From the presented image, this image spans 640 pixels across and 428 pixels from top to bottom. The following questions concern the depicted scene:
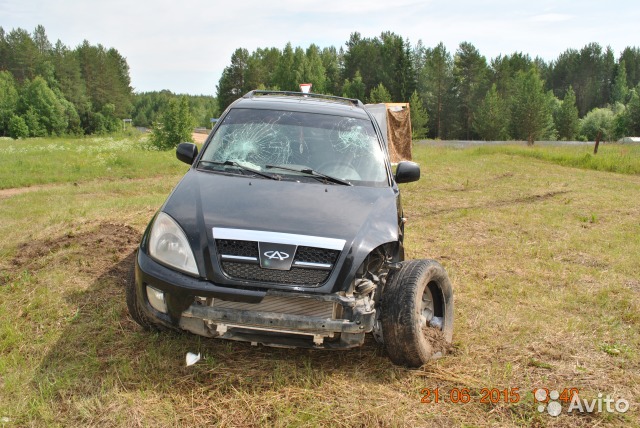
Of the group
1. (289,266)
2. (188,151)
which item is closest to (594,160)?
(188,151)

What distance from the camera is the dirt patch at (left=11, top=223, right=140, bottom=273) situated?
5.38 m

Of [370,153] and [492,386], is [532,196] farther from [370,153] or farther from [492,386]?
[492,386]

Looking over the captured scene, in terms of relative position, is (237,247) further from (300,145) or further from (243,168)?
(300,145)

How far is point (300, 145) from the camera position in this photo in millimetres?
4418

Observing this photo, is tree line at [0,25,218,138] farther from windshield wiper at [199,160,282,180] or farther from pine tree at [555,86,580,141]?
windshield wiper at [199,160,282,180]

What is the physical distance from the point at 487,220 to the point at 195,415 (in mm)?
7103

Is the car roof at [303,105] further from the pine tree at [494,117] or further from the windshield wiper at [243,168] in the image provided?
the pine tree at [494,117]

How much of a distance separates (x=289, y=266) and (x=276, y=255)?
0.10 metres

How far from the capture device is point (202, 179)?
3.88 metres

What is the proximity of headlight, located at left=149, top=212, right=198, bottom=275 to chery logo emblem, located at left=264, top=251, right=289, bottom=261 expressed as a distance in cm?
44

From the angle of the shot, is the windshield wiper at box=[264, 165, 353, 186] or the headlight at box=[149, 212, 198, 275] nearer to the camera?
the headlight at box=[149, 212, 198, 275]

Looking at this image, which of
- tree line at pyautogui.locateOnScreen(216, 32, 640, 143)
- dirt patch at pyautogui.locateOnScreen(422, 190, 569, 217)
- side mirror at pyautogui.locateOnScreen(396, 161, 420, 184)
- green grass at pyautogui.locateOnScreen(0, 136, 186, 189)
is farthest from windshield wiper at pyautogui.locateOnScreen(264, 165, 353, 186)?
tree line at pyautogui.locateOnScreen(216, 32, 640, 143)

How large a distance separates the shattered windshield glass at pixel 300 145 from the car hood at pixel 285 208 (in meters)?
0.27

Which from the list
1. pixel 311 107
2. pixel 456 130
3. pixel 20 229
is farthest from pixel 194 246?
pixel 456 130
